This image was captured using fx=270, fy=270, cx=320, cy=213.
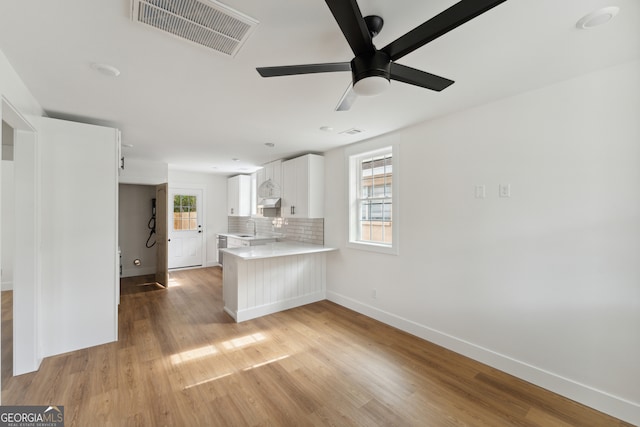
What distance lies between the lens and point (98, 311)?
2.89 meters

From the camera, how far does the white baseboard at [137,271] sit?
5.88 meters

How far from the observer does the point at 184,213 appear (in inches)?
269

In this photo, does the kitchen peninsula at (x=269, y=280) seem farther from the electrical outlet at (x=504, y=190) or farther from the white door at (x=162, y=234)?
the electrical outlet at (x=504, y=190)

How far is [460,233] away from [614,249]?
1089 millimetres

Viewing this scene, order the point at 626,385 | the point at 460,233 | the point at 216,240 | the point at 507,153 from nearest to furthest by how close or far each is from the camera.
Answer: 1. the point at 626,385
2. the point at 507,153
3. the point at 460,233
4. the point at 216,240

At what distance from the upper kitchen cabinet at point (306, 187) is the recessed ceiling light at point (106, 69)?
2760 mm

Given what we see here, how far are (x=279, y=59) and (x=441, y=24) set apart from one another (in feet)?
3.52

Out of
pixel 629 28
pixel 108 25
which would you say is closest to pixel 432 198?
pixel 629 28

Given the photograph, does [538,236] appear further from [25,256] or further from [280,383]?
[25,256]

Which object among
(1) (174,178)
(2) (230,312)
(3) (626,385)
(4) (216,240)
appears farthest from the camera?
(4) (216,240)

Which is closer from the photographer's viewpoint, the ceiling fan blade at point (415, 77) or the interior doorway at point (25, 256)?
the ceiling fan blade at point (415, 77)

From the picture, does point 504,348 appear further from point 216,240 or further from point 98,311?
point 216,240

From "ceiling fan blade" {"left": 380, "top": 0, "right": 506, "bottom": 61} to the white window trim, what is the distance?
215 cm

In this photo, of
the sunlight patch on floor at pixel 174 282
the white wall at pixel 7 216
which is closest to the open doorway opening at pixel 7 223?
the white wall at pixel 7 216
